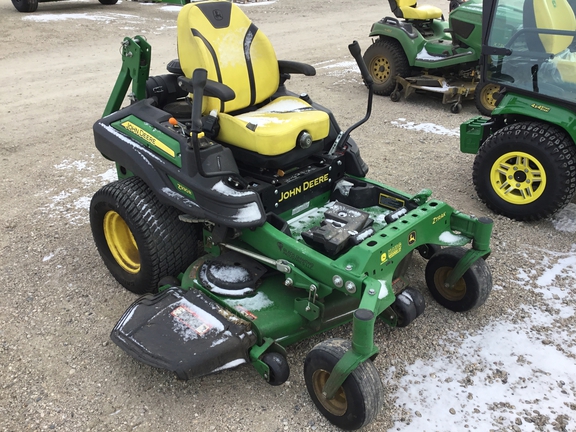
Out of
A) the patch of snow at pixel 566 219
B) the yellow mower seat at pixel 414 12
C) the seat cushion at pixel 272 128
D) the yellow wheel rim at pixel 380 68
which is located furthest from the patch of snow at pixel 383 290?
the yellow mower seat at pixel 414 12

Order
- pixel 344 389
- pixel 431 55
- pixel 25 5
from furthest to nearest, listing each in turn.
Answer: pixel 25 5, pixel 431 55, pixel 344 389

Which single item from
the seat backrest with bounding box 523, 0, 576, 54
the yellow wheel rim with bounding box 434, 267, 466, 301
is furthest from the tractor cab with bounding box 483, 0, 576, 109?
the yellow wheel rim with bounding box 434, 267, 466, 301

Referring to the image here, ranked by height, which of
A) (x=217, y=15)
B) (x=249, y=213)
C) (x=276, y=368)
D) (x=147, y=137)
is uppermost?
(x=217, y=15)

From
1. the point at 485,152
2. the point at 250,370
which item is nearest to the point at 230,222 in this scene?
the point at 250,370

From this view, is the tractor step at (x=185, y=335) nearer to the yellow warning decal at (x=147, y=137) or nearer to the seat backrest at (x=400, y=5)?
the yellow warning decal at (x=147, y=137)

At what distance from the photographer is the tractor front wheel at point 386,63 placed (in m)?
6.98

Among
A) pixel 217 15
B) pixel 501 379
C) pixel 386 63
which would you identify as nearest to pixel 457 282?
pixel 501 379

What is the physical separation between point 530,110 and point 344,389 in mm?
2708

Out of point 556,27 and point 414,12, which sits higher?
point 556,27

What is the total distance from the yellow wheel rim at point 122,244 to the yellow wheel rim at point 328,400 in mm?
1416

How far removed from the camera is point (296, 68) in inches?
139

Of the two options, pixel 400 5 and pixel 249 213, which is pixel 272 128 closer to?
pixel 249 213

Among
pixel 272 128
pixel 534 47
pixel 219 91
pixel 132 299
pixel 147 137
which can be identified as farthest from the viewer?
pixel 534 47

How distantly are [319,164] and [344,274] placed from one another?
1.06m
